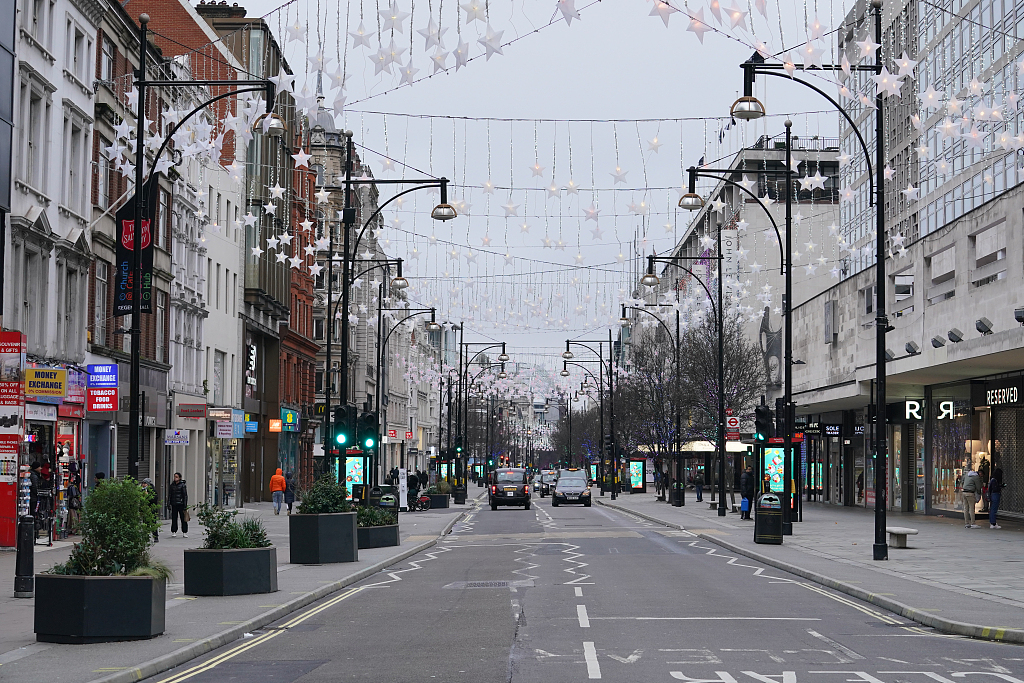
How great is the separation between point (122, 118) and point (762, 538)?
2274 cm

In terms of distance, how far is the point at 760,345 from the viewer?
85.2 metres

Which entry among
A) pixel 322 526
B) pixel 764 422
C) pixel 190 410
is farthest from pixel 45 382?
pixel 764 422

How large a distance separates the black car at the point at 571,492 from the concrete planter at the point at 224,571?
48.0 m

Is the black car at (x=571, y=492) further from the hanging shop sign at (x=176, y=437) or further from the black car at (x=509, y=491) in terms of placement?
the hanging shop sign at (x=176, y=437)

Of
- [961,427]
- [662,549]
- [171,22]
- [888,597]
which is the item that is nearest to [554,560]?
[662,549]

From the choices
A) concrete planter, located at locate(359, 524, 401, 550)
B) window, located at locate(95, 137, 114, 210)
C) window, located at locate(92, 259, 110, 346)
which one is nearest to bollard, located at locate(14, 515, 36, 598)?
concrete planter, located at locate(359, 524, 401, 550)

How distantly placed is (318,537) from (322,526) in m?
0.22

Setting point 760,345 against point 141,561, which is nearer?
point 141,561

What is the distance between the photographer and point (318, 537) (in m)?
24.6

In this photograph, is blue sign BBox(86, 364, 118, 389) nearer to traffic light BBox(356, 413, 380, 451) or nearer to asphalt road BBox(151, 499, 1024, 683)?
traffic light BBox(356, 413, 380, 451)

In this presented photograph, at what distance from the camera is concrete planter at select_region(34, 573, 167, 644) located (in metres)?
13.5

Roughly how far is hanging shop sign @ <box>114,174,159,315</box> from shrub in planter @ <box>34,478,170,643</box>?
9.87 m

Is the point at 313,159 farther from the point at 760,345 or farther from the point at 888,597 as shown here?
the point at 888,597

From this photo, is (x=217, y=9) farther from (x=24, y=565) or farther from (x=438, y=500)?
(x=24, y=565)
